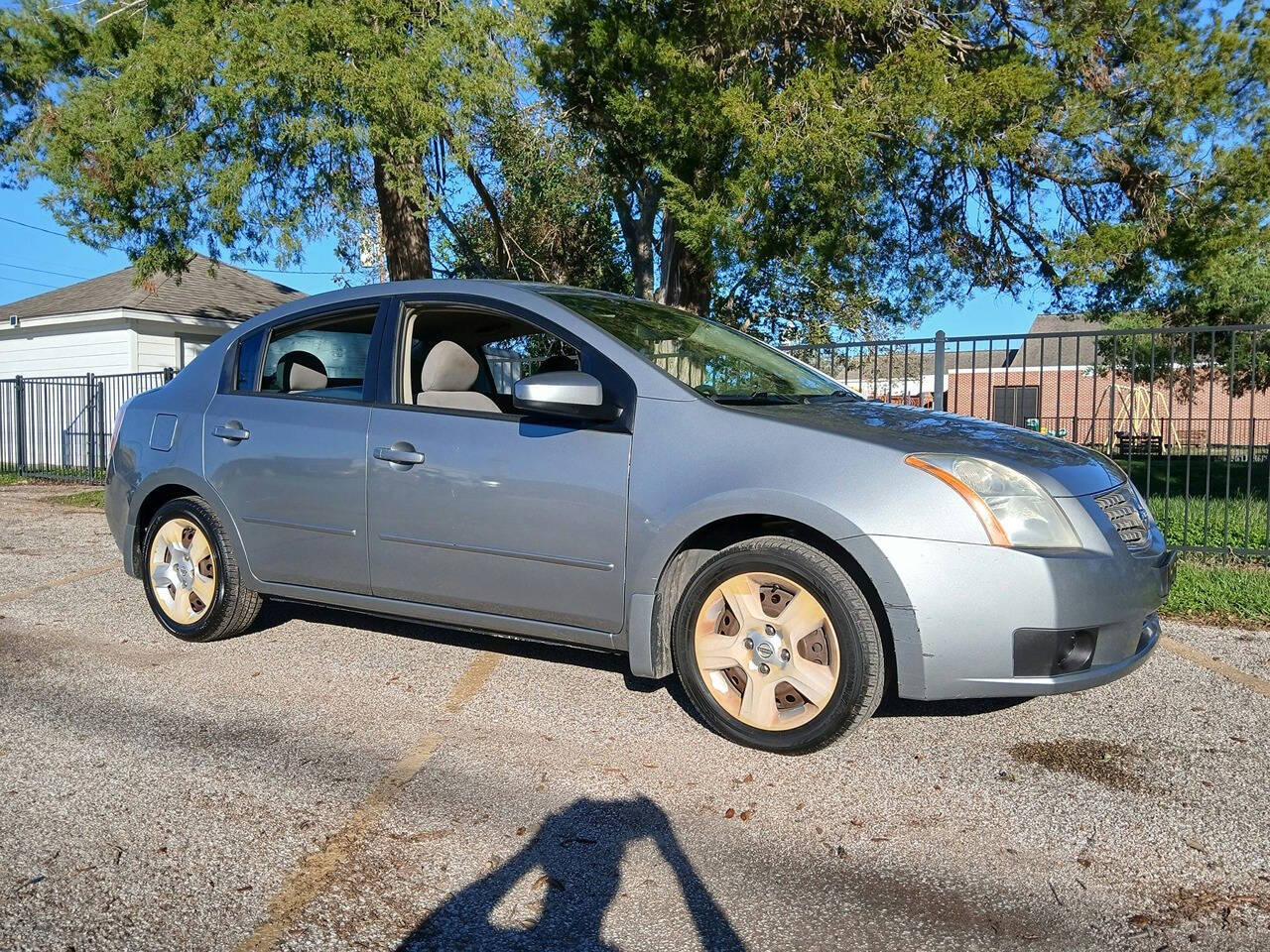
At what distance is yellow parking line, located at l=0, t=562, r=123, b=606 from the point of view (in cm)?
679

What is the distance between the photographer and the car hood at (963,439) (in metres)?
3.68

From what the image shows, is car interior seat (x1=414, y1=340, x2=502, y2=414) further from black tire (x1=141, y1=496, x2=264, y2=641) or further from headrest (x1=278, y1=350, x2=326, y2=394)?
black tire (x1=141, y1=496, x2=264, y2=641)

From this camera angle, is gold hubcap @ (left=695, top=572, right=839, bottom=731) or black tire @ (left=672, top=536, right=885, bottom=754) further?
gold hubcap @ (left=695, top=572, right=839, bottom=731)

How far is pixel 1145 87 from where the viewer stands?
11.8m

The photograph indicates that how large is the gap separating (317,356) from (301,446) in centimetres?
65

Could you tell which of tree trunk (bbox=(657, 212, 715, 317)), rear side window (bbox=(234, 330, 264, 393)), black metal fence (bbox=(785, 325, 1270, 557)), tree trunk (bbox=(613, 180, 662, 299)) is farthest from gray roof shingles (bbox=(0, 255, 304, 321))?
rear side window (bbox=(234, 330, 264, 393))

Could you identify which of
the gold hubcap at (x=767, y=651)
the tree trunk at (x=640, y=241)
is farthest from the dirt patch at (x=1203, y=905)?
the tree trunk at (x=640, y=241)

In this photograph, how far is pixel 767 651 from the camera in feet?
12.2

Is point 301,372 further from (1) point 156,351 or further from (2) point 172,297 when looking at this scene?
(2) point 172,297

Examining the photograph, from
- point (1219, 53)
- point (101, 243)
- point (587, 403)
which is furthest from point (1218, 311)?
point (587, 403)

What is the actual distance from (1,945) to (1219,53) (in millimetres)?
13666

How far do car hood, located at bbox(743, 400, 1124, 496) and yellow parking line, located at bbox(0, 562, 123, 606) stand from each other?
5.36 metres

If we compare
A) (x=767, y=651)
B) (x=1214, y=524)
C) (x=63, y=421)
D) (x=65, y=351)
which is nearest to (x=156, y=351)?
(x=65, y=351)

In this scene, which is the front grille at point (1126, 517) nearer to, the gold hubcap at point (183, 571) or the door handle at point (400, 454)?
the door handle at point (400, 454)
